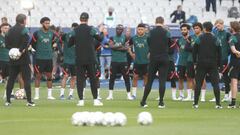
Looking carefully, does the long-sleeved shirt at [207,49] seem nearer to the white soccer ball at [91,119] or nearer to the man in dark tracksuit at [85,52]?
the man in dark tracksuit at [85,52]

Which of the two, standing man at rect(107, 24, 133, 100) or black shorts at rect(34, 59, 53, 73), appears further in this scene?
standing man at rect(107, 24, 133, 100)

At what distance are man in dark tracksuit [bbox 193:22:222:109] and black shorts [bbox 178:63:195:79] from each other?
3456mm

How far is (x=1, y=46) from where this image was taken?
25000 millimetres

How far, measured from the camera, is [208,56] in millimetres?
20328

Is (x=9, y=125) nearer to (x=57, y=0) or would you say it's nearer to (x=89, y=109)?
(x=89, y=109)

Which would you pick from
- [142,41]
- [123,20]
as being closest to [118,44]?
[142,41]

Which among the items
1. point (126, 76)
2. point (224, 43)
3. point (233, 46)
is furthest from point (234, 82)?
point (126, 76)

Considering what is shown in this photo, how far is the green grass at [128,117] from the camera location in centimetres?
1402

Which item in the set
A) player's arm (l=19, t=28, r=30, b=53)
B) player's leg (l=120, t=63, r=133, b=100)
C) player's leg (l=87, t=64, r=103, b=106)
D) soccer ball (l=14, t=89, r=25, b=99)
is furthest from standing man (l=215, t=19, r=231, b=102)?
soccer ball (l=14, t=89, r=25, b=99)

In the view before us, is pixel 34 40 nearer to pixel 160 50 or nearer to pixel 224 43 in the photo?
pixel 160 50

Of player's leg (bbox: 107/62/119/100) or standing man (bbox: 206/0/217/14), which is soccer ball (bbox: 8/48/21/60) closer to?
player's leg (bbox: 107/62/119/100)

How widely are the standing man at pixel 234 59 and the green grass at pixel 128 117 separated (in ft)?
2.52

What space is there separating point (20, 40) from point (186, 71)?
Answer: 20.4ft

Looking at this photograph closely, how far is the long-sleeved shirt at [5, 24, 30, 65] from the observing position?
20.6 m
